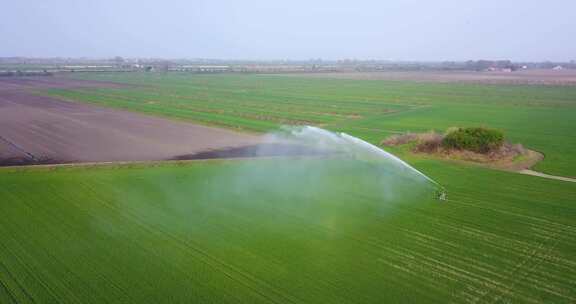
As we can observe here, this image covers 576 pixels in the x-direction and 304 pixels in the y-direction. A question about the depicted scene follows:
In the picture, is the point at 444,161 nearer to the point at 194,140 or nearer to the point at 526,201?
the point at 526,201

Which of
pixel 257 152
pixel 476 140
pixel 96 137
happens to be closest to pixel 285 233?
pixel 257 152

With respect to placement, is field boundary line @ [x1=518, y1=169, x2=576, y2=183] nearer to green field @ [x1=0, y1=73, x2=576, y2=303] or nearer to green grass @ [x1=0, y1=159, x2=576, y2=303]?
green field @ [x1=0, y1=73, x2=576, y2=303]

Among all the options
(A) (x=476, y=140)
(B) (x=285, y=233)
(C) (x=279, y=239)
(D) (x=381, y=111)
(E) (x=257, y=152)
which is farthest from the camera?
(D) (x=381, y=111)

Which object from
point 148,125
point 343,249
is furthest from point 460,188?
point 148,125

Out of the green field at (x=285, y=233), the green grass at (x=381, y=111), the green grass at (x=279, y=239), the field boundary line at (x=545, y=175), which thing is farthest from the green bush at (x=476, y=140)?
the green grass at (x=279, y=239)

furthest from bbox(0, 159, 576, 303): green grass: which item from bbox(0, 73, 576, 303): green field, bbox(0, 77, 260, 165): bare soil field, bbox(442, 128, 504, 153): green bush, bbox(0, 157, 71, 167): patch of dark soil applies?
bbox(442, 128, 504, 153): green bush

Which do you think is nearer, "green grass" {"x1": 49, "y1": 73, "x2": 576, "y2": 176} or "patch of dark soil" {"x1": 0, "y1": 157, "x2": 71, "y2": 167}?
"patch of dark soil" {"x1": 0, "y1": 157, "x2": 71, "y2": 167}

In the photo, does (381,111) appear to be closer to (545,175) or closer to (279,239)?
(545,175)
